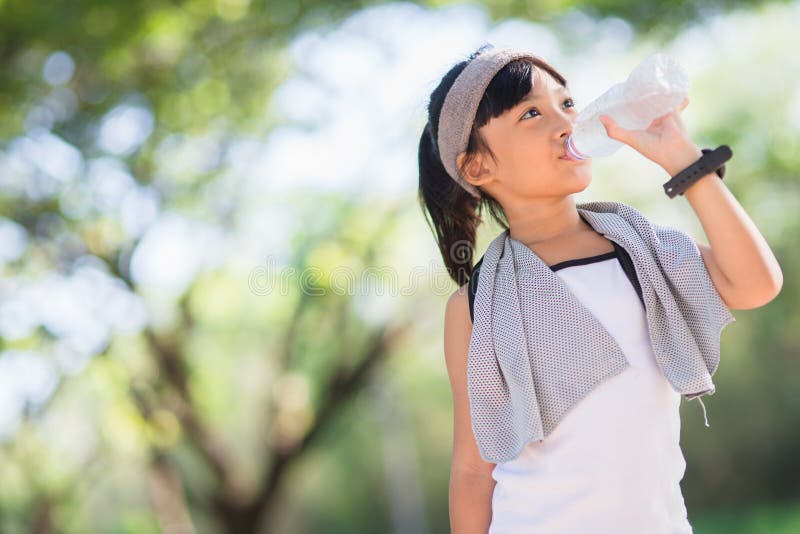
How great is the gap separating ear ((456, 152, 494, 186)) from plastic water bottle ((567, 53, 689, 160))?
199 mm

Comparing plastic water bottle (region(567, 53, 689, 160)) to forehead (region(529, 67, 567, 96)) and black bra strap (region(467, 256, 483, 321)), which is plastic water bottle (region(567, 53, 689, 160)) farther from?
black bra strap (region(467, 256, 483, 321))

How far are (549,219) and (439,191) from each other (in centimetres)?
32

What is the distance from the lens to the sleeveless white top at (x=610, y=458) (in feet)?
5.12

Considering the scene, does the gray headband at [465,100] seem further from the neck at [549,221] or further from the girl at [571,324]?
the neck at [549,221]

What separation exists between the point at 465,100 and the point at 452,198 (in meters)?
0.25

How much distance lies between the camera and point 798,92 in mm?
9023

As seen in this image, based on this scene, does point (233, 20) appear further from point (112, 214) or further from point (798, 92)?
point (798, 92)

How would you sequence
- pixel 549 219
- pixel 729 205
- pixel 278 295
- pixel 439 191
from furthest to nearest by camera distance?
pixel 278 295 < pixel 439 191 < pixel 549 219 < pixel 729 205

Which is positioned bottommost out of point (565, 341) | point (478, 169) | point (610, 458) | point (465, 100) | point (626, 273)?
point (610, 458)

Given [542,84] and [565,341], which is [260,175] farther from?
[565,341]

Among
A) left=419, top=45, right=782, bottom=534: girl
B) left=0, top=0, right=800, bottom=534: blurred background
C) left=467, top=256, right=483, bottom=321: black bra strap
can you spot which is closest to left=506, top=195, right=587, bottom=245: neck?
left=419, top=45, right=782, bottom=534: girl

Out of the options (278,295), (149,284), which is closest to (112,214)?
(149,284)

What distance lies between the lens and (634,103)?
1593 millimetres

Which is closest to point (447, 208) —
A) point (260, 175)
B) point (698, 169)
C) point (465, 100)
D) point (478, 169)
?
point (478, 169)
